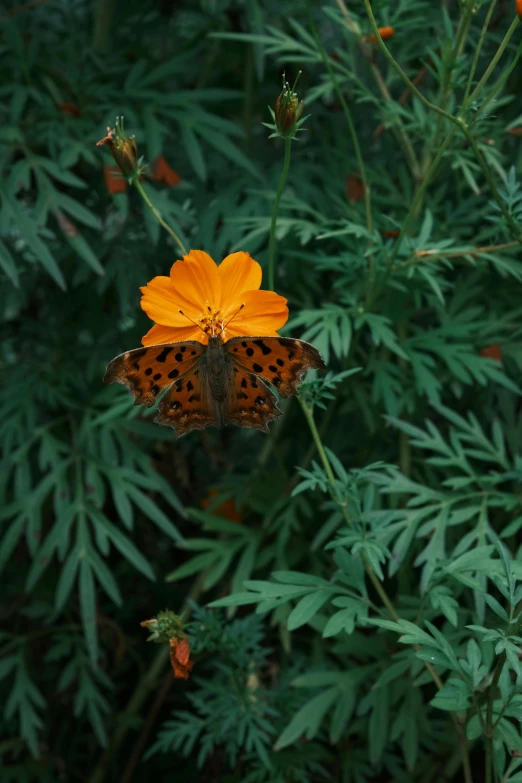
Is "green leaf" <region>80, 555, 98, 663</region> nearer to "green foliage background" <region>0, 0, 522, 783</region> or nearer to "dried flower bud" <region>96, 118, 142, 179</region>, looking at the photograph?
"green foliage background" <region>0, 0, 522, 783</region>

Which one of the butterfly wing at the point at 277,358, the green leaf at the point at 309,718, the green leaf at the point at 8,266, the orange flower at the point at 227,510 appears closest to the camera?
the butterfly wing at the point at 277,358

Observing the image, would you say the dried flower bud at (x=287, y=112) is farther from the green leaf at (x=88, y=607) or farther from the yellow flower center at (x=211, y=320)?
the green leaf at (x=88, y=607)

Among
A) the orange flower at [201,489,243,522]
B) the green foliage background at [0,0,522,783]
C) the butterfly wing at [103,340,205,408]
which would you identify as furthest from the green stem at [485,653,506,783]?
the orange flower at [201,489,243,522]

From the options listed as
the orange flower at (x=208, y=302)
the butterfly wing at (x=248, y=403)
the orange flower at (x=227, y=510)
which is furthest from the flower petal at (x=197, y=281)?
the orange flower at (x=227, y=510)

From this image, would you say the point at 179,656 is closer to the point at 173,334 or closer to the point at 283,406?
the point at 173,334

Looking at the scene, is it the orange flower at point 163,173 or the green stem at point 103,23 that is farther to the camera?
the green stem at point 103,23

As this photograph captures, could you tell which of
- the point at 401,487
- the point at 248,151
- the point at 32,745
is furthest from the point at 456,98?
the point at 32,745

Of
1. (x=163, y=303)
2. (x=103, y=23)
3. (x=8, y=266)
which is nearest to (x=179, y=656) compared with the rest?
(x=163, y=303)

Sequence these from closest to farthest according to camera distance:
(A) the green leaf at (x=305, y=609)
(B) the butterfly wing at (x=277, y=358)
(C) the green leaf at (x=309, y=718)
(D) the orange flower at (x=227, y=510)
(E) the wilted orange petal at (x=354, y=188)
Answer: (B) the butterfly wing at (x=277, y=358), (A) the green leaf at (x=305, y=609), (C) the green leaf at (x=309, y=718), (E) the wilted orange petal at (x=354, y=188), (D) the orange flower at (x=227, y=510)
